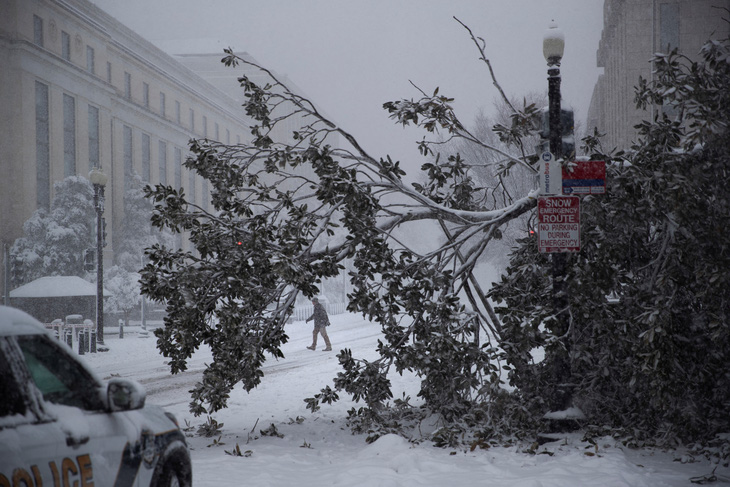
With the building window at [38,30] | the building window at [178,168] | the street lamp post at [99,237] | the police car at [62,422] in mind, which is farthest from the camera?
the building window at [178,168]

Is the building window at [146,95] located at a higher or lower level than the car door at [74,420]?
higher

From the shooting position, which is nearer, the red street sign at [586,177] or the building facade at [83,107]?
the red street sign at [586,177]

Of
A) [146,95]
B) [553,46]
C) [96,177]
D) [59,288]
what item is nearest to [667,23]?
[96,177]

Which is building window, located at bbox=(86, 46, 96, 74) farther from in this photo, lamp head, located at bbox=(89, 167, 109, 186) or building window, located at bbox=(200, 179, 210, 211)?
lamp head, located at bbox=(89, 167, 109, 186)

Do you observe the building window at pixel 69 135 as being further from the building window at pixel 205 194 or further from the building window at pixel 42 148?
the building window at pixel 205 194

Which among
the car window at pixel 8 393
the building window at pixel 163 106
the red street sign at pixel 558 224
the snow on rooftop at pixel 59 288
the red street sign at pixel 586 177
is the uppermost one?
the building window at pixel 163 106

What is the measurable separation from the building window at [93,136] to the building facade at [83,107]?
73mm

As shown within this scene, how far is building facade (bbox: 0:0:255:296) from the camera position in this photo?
127 feet

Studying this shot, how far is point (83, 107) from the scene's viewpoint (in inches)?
1768

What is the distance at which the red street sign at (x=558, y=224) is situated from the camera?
730 centimetres

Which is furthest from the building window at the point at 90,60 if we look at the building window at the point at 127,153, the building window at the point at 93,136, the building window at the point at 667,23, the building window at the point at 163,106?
the building window at the point at 667,23

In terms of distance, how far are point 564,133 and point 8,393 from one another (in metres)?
6.46

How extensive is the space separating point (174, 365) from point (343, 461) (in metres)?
2.50

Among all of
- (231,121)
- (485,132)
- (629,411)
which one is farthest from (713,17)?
(231,121)
